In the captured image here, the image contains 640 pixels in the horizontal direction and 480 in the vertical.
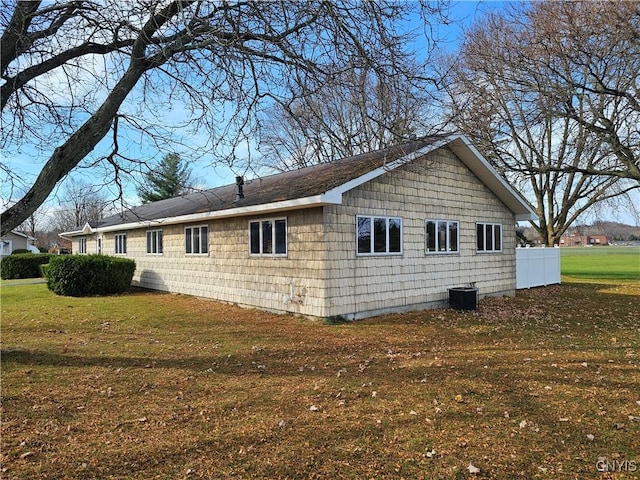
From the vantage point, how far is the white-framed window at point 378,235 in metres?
10.1

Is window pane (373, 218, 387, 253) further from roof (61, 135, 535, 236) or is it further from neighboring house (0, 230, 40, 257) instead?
neighboring house (0, 230, 40, 257)

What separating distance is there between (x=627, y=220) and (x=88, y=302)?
101 ft

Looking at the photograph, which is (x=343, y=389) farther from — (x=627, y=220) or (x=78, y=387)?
(x=627, y=220)

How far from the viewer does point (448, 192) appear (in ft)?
40.7

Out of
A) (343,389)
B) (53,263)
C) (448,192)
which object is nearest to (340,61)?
(343,389)

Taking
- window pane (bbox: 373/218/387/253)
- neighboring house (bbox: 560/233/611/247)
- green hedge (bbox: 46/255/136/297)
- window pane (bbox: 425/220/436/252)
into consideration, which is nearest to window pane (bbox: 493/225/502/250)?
window pane (bbox: 425/220/436/252)

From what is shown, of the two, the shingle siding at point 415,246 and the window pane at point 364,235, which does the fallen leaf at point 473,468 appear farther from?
the window pane at point 364,235

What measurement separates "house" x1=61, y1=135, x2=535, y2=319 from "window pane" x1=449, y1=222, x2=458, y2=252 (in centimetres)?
3

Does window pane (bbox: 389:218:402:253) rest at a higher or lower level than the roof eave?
lower

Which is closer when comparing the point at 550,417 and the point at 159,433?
the point at 159,433

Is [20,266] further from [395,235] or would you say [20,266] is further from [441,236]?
[441,236]

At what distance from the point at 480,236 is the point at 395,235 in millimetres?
4253

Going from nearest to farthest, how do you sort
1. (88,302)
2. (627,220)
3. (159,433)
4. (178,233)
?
(159,433)
(88,302)
(178,233)
(627,220)

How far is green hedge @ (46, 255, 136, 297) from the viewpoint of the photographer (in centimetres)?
1559
